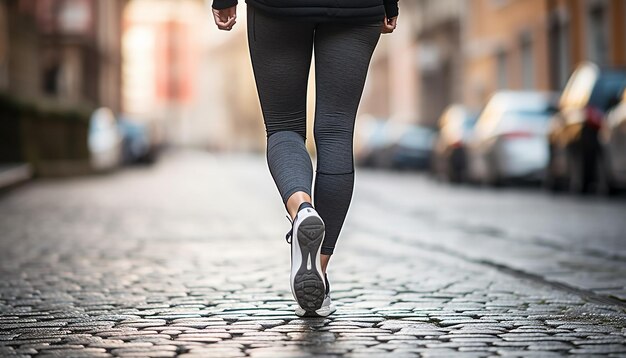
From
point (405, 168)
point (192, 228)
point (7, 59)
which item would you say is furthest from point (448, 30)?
point (192, 228)

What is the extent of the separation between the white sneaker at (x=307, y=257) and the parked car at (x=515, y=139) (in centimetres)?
1412

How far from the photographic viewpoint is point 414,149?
106 feet

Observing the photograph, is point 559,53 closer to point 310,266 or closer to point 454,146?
point 454,146

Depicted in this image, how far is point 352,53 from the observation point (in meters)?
4.83

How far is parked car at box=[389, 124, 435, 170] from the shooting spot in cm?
3212

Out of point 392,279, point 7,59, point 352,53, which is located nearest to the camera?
point 352,53

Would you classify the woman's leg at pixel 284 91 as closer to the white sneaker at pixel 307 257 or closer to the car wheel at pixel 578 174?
the white sneaker at pixel 307 257

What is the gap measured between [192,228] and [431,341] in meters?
6.44

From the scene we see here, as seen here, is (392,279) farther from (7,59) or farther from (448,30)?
(448,30)

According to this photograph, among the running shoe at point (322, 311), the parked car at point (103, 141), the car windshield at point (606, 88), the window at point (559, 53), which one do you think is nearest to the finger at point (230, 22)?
the running shoe at point (322, 311)

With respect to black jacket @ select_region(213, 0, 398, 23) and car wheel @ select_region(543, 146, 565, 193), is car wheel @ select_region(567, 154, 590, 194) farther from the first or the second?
black jacket @ select_region(213, 0, 398, 23)

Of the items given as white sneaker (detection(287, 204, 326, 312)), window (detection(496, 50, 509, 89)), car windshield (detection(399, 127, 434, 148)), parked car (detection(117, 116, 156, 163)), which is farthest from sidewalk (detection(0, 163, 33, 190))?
window (detection(496, 50, 509, 89))

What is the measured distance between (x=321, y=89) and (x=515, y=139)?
47.3 feet

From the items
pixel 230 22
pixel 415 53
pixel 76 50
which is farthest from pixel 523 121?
pixel 76 50
